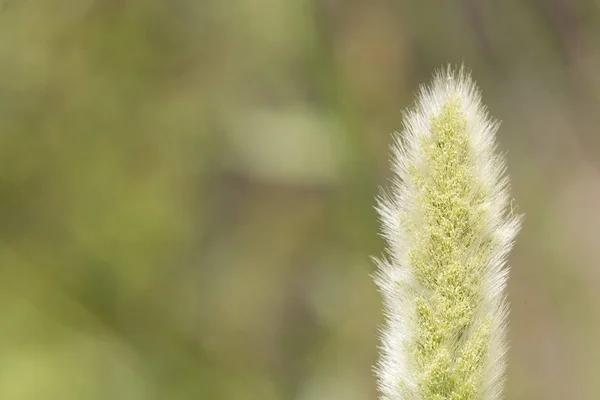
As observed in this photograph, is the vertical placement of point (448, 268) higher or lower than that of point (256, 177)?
lower

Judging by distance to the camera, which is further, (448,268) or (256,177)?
(256,177)

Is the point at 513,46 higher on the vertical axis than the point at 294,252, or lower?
higher

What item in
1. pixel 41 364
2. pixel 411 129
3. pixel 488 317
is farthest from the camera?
pixel 41 364

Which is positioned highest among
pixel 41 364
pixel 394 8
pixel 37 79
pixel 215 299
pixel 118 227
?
pixel 394 8

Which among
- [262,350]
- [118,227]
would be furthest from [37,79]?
[262,350]

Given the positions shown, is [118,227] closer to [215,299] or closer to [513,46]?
[215,299]
